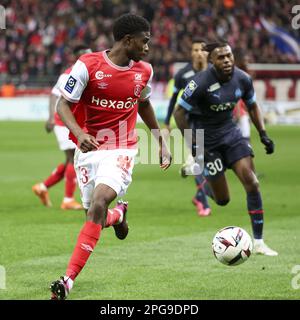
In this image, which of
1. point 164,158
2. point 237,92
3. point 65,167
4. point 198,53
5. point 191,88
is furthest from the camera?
point 65,167

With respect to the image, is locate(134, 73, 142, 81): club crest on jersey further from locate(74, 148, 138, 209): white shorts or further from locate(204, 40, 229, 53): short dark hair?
locate(204, 40, 229, 53): short dark hair

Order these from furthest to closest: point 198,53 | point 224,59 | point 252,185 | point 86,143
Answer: point 198,53
point 224,59
point 252,185
point 86,143

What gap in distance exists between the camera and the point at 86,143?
7266 millimetres

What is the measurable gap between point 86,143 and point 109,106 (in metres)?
0.77

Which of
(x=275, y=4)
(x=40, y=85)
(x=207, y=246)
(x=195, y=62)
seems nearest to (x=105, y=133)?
(x=207, y=246)

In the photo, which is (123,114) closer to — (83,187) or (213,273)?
(83,187)

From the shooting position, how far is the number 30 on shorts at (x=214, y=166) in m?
10.3

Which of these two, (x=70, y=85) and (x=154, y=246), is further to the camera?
(x=154, y=246)

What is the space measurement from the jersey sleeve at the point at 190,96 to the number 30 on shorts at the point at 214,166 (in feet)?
2.30

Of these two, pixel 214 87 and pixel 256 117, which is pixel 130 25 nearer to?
pixel 214 87

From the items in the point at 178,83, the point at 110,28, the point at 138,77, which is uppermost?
the point at 138,77


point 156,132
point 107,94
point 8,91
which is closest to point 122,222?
point 156,132

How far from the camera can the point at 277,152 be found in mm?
23344

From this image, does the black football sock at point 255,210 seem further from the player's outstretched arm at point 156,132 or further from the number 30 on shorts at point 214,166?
the player's outstretched arm at point 156,132
